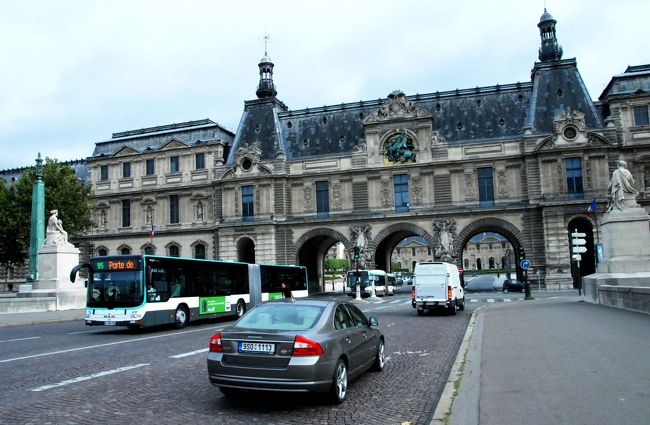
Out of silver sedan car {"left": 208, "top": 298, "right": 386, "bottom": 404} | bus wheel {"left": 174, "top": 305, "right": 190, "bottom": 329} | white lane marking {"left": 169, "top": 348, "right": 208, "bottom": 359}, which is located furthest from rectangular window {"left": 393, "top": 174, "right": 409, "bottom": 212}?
silver sedan car {"left": 208, "top": 298, "right": 386, "bottom": 404}

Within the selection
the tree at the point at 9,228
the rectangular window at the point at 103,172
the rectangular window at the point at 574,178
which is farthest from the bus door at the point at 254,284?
the rectangular window at the point at 103,172

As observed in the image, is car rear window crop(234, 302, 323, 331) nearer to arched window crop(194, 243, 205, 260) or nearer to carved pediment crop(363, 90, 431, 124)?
carved pediment crop(363, 90, 431, 124)

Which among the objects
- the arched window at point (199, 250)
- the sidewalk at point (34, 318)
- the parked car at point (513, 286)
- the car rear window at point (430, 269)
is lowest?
the parked car at point (513, 286)

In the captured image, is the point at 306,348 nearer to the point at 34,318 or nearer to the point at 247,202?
the point at 34,318

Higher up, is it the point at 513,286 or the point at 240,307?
the point at 240,307

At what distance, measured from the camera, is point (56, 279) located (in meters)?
33.4

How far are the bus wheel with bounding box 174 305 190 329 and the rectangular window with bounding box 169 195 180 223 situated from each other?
36.6m

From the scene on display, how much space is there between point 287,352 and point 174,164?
5342cm

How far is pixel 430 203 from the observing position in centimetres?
5009

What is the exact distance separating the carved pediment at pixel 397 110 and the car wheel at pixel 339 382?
44.0 metres

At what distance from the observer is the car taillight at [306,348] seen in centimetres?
779

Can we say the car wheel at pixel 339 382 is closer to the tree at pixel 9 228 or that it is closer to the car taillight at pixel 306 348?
the car taillight at pixel 306 348

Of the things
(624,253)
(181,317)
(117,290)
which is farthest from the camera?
(624,253)

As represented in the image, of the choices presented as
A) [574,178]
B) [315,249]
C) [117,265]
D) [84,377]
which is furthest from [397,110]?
[84,377]
